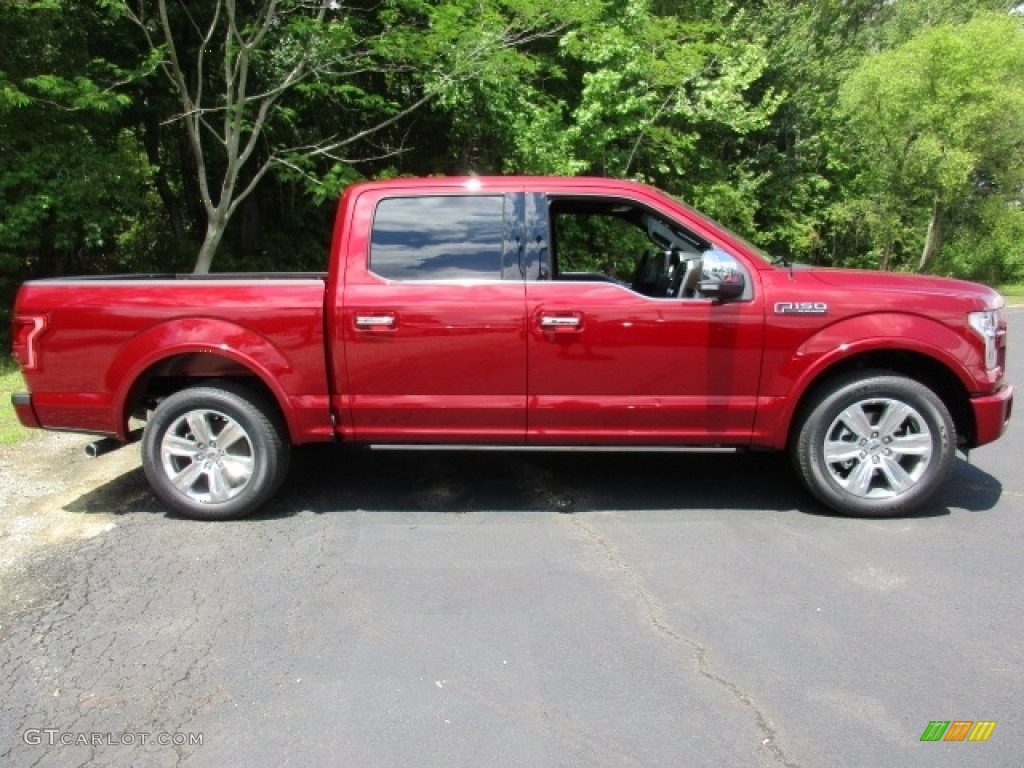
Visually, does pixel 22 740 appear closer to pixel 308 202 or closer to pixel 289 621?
pixel 289 621

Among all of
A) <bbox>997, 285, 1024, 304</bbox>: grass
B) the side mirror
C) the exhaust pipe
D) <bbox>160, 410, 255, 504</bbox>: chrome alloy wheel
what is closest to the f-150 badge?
the side mirror

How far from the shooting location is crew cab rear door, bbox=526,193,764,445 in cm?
436

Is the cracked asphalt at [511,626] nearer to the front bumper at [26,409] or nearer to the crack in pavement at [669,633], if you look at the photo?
the crack in pavement at [669,633]

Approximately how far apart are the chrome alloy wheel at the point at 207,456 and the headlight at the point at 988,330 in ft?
13.6

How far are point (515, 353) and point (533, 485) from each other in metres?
1.14

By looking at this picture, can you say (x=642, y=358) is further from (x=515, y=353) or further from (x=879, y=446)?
(x=879, y=446)

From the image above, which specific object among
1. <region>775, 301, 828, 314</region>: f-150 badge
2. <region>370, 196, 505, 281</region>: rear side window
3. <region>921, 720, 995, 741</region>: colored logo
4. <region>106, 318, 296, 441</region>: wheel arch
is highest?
<region>370, 196, 505, 281</region>: rear side window

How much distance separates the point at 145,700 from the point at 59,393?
240cm

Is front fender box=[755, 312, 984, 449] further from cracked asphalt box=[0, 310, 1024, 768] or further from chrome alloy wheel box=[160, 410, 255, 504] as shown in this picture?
chrome alloy wheel box=[160, 410, 255, 504]

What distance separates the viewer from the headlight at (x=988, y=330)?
4.35 meters

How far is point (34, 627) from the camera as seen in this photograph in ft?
11.2

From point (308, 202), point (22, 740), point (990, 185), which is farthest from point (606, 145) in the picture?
point (990, 185)

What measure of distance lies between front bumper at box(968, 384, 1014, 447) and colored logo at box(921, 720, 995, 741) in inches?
86.1

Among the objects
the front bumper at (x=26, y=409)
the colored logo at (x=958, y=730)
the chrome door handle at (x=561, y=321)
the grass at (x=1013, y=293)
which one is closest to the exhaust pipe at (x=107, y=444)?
the front bumper at (x=26, y=409)
